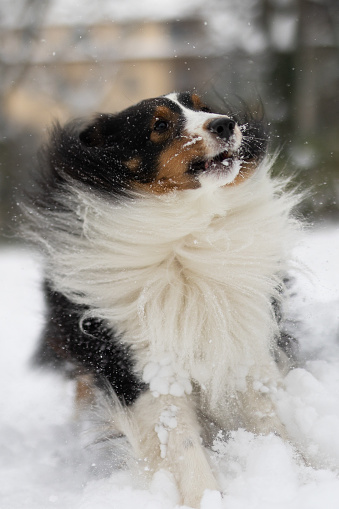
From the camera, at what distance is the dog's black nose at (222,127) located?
218 centimetres

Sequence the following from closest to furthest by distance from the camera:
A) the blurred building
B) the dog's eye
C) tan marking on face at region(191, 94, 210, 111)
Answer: the dog's eye → tan marking on face at region(191, 94, 210, 111) → the blurred building

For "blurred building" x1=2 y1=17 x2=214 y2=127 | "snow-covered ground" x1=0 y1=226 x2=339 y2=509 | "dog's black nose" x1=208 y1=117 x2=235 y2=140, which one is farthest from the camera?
"blurred building" x1=2 y1=17 x2=214 y2=127

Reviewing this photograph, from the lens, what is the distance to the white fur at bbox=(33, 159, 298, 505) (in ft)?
7.66

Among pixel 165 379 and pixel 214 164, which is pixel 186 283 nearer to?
pixel 165 379

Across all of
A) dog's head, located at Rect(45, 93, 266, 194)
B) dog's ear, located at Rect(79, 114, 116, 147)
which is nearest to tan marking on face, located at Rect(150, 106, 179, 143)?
dog's head, located at Rect(45, 93, 266, 194)

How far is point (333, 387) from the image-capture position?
9.07 ft

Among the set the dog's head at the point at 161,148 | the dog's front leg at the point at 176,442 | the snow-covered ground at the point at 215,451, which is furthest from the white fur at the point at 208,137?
the dog's front leg at the point at 176,442

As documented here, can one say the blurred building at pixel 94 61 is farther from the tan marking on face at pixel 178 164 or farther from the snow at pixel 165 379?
the snow at pixel 165 379

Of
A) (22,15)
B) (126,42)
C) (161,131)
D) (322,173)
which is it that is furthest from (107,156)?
(22,15)

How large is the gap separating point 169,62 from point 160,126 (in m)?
4.40

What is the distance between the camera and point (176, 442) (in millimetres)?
2115

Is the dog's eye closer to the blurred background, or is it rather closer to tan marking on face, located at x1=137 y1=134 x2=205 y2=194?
tan marking on face, located at x1=137 y1=134 x2=205 y2=194

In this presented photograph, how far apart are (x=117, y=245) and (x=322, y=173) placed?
13.5 ft

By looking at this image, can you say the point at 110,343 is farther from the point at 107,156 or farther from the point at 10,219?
the point at 10,219
